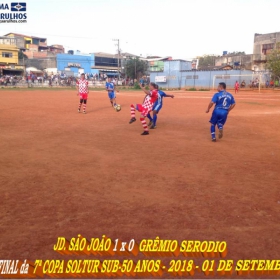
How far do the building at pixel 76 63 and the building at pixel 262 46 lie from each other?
3689 centimetres

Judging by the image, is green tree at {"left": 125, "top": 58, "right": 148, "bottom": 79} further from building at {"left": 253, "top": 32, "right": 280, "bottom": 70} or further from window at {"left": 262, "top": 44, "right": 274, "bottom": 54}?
window at {"left": 262, "top": 44, "right": 274, "bottom": 54}

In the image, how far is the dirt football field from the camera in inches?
135

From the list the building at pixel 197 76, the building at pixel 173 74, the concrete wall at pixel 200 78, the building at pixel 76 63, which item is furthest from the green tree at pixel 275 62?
the building at pixel 76 63

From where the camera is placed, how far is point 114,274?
9.48 ft

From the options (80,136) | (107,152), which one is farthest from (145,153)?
(80,136)

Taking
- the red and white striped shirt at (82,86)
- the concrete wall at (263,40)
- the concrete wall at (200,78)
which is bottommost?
the red and white striped shirt at (82,86)

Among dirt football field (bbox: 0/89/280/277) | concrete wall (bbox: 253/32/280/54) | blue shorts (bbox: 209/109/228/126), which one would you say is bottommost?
dirt football field (bbox: 0/89/280/277)

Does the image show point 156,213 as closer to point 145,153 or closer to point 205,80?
point 145,153

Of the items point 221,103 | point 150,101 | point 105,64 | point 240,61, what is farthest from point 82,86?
point 105,64

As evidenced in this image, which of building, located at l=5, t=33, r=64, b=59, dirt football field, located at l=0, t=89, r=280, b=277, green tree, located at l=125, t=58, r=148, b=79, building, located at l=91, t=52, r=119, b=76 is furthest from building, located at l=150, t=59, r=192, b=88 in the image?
dirt football field, located at l=0, t=89, r=280, b=277

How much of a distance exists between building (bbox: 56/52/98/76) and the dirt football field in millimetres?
61981

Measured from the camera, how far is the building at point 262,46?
170ft

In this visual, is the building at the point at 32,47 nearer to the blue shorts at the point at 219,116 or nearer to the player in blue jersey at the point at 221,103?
the player in blue jersey at the point at 221,103

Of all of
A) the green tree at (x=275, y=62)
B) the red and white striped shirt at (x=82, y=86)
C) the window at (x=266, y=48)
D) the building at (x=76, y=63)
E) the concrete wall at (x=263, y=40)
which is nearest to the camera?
the red and white striped shirt at (x=82, y=86)
